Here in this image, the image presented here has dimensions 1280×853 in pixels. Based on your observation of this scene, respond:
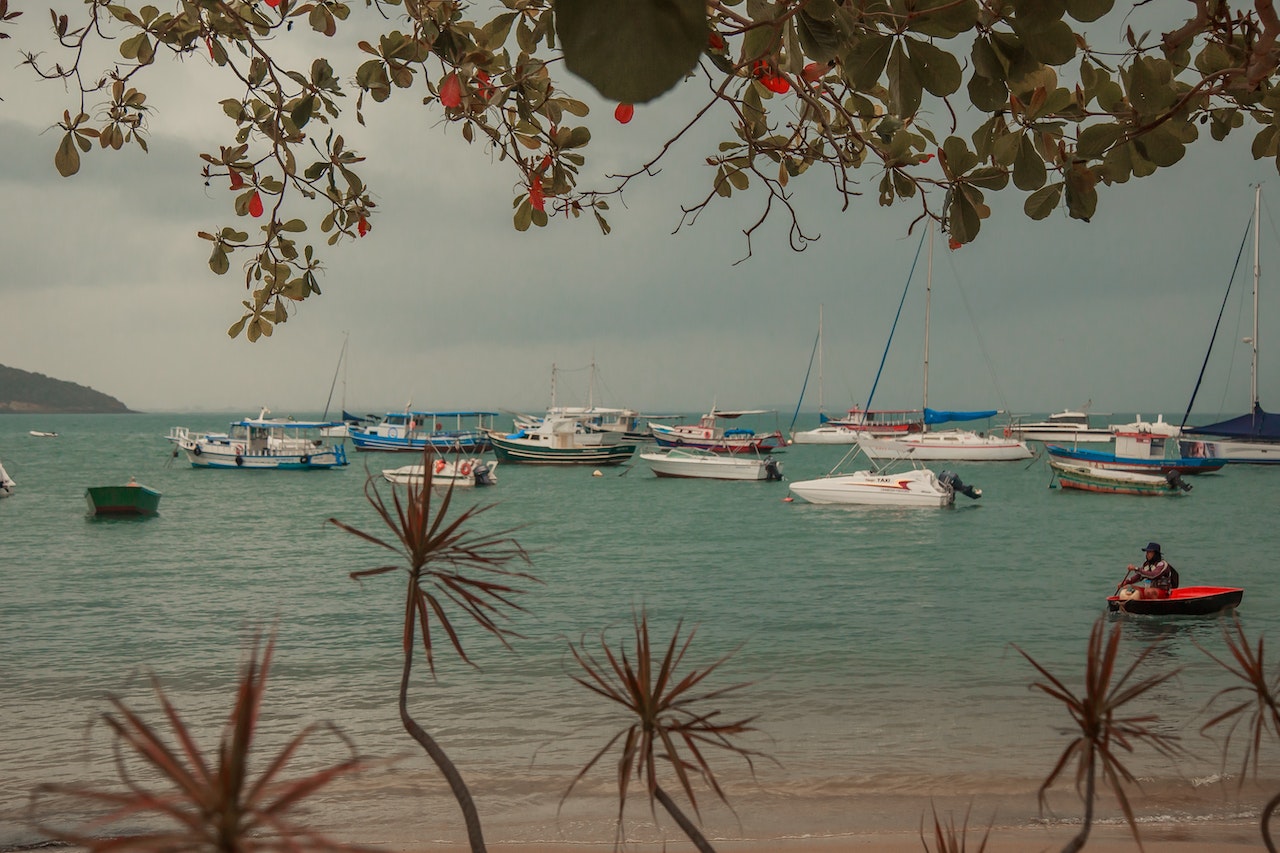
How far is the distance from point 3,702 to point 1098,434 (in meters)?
106

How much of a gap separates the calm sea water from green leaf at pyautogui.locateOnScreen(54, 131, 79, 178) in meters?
1.46

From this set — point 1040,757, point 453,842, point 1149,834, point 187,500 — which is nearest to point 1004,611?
point 1040,757

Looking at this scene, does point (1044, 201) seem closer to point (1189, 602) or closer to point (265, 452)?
point (1189, 602)

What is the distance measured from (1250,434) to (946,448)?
55.0ft

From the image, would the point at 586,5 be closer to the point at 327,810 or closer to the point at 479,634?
the point at 327,810

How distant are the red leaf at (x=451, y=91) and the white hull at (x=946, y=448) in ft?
189

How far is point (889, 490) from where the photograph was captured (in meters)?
35.7

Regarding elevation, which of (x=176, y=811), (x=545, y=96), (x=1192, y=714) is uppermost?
(x=545, y=96)

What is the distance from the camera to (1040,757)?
370 inches

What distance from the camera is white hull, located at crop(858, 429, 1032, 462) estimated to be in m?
59.1

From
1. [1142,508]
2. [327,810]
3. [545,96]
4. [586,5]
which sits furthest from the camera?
[1142,508]

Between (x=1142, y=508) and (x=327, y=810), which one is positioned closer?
(x=327, y=810)

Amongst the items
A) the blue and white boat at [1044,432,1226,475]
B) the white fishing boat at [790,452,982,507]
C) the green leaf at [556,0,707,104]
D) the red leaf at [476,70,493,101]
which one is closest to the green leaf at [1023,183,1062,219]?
the green leaf at [556,0,707,104]

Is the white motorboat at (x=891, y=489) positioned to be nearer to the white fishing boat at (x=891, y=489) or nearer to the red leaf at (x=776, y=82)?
the white fishing boat at (x=891, y=489)
